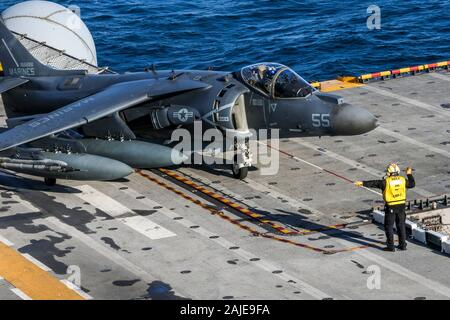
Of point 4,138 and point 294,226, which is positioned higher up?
point 4,138

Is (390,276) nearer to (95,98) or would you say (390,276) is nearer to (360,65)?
(95,98)

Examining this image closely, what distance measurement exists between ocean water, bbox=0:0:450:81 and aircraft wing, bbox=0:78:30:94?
2394cm

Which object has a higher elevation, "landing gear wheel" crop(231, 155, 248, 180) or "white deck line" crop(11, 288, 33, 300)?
"landing gear wheel" crop(231, 155, 248, 180)

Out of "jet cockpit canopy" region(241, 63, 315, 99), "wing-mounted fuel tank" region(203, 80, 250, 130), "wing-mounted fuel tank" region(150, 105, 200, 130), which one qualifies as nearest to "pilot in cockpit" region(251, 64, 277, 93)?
"jet cockpit canopy" region(241, 63, 315, 99)

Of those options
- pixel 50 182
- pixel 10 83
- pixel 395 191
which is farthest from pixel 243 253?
pixel 10 83

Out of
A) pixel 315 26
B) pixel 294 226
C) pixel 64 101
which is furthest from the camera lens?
pixel 315 26

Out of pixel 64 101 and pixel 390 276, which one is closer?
pixel 390 276

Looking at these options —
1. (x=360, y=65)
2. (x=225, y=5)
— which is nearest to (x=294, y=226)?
(x=360, y=65)

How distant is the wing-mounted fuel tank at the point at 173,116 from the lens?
3378cm

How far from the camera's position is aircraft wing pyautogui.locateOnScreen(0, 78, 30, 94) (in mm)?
36594

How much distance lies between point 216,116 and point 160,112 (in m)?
1.85

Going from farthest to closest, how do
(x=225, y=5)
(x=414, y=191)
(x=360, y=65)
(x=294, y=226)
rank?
(x=225, y=5) < (x=360, y=65) < (x=414, y=191) < (x=294, y=226)

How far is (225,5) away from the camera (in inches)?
2992

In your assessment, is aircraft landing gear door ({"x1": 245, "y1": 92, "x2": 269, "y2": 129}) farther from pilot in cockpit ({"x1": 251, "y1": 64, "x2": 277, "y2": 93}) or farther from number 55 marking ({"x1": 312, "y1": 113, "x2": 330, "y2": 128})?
number 55 marking ({"x1": 312, "y1": 113, "x2": 330, "y2": 128})
